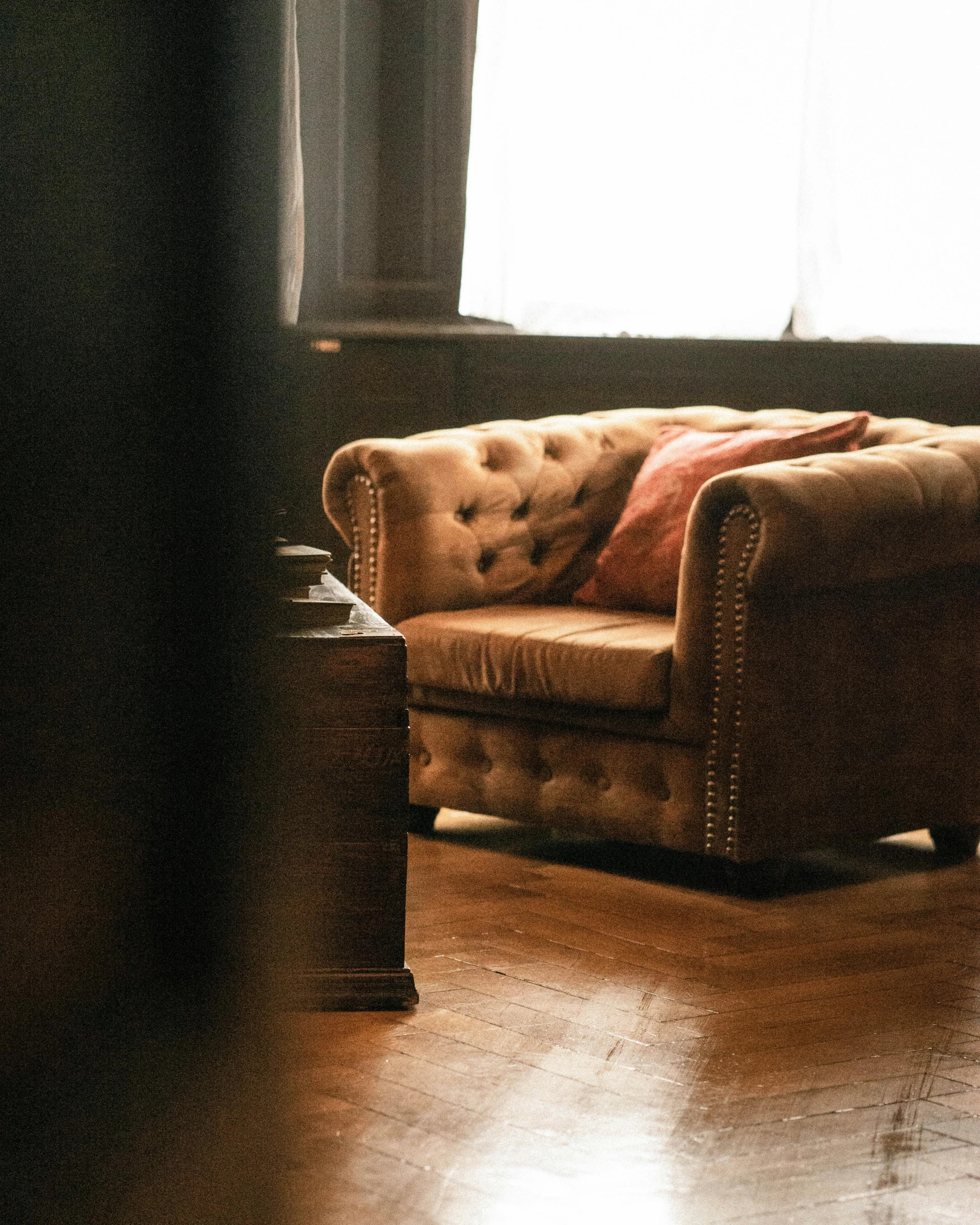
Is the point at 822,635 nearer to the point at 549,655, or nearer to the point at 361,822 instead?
the point at 549,655

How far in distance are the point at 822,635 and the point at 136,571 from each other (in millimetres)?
2453

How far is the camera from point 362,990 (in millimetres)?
2113

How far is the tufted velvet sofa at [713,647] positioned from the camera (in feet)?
8.79

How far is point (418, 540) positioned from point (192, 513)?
275cm

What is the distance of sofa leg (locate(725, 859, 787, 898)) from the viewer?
107 inches

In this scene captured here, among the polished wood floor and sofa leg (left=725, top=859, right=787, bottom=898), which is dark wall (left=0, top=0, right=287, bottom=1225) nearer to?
the polished wood floor

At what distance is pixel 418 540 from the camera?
3.14m

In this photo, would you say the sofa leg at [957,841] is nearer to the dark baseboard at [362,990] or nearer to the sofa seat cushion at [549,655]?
the sofa seat cushion at [549,655]

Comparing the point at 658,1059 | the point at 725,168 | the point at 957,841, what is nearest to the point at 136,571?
the point at 658,1059

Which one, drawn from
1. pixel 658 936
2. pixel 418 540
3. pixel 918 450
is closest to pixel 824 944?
pixel 658 936

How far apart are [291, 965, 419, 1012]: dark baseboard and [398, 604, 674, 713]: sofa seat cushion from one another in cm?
80

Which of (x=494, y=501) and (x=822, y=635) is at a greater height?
(x=494, y=501)

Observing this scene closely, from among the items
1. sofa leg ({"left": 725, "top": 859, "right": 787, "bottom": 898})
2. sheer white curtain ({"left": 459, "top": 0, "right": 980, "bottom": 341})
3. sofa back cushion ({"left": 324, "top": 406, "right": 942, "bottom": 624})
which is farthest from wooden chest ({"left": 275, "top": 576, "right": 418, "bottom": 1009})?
sheer white curtain ({"left": 459, "top": 0, "right": 980, "bottom": 341})

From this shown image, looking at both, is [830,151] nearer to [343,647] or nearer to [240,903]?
[343,647]
